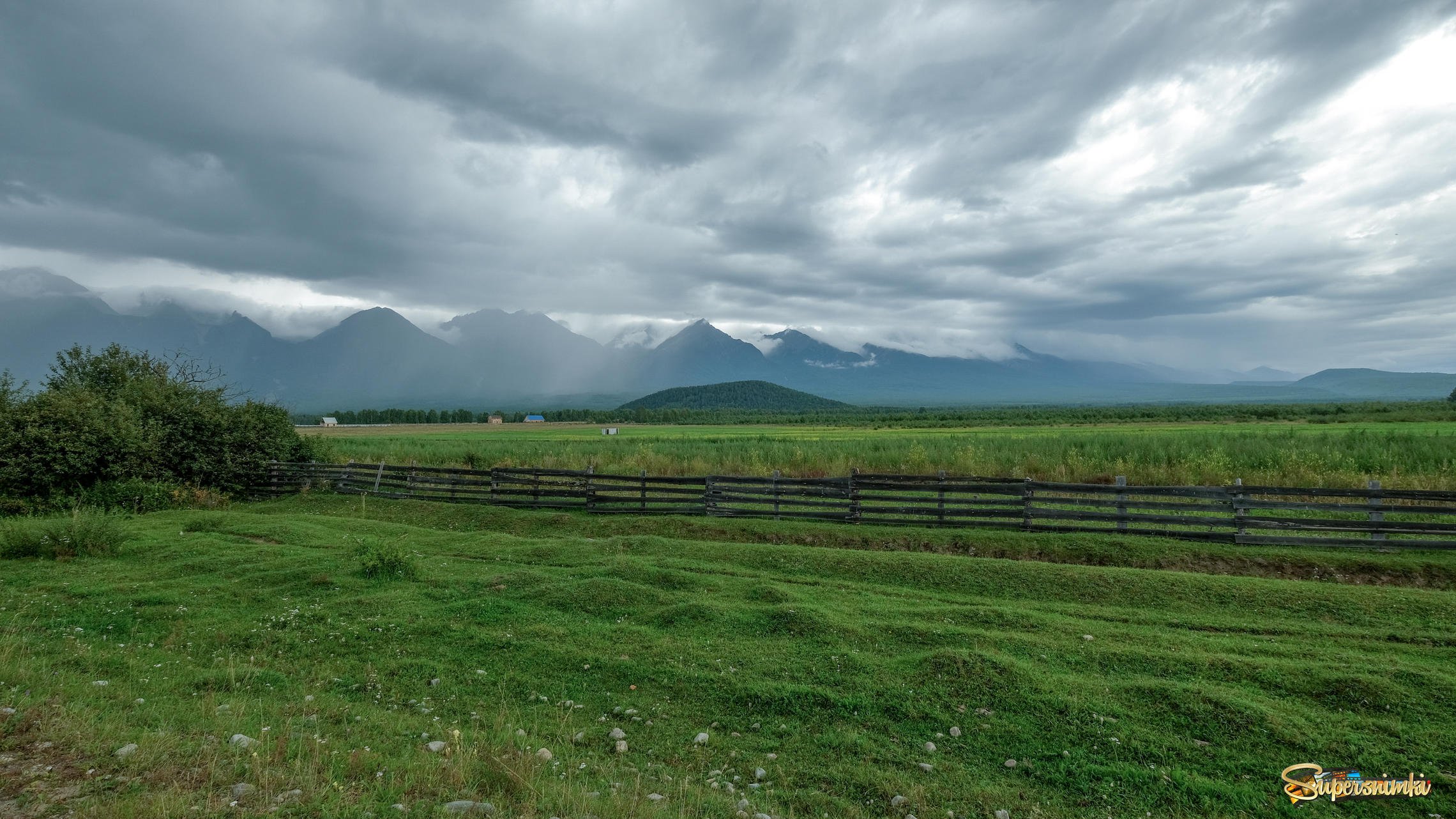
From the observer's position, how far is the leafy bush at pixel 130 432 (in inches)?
858

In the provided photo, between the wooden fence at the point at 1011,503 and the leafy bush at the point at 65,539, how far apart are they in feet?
32.6

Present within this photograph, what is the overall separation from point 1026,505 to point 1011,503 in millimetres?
384

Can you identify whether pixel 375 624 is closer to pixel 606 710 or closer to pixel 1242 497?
pixel 606 710

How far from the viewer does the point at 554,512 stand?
69.2ft

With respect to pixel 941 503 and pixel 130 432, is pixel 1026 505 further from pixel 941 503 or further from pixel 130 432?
pixel 130 432

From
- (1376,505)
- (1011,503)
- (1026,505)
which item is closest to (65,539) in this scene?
(1011,503)

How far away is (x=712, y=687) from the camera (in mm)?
6945

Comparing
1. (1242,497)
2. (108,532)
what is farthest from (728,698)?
(108,532)

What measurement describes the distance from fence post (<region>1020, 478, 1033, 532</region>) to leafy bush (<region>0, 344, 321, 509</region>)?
28.8 metres

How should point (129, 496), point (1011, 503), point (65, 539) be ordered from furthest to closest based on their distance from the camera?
point (129, 496) < point (1011, 503) < point (65, 539)

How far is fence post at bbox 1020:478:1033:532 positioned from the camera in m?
16.4

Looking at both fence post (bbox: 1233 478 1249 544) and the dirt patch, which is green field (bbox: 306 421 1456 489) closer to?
fence post (bbox: 1233 478 1249 544)

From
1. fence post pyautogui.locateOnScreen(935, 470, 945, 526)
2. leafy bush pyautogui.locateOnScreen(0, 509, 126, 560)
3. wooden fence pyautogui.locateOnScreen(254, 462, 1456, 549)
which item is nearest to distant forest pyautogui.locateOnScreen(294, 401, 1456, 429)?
wooden fence pyautogui.locateOnScreen(254, 462, 1456, 549)

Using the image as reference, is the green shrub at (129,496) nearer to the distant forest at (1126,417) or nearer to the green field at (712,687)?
the green field at (712,687)
